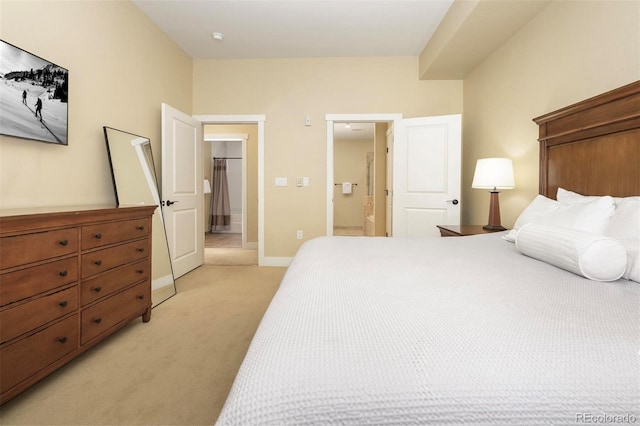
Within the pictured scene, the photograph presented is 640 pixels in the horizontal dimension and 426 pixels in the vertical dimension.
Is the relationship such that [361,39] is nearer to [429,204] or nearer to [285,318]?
[429,204]

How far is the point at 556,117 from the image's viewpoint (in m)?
2.12

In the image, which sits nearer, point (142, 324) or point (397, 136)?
point (142, 324)

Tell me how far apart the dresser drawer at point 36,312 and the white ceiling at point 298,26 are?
2.75m

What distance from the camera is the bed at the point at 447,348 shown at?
50 centimetres

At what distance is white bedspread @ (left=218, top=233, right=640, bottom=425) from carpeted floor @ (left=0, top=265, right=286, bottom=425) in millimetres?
967

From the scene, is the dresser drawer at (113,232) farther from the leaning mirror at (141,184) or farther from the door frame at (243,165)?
the door frame at (243,165)

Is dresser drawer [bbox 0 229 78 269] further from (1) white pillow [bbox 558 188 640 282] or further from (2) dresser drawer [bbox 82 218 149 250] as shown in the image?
(1) white pillow [bbox 558 188 640 282]

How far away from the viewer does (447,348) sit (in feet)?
1.95

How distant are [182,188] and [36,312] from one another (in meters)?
2.24

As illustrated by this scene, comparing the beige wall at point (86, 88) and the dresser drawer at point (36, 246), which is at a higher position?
the beige wall at point (86, 88)

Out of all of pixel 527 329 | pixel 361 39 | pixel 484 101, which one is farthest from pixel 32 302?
pixel 484 101

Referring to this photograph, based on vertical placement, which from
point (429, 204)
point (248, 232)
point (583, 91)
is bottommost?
point (248, 232)

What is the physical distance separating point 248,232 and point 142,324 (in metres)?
3.20

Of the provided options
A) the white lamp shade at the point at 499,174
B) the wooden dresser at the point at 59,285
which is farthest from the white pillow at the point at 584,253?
the wooden dresser at the point at 59,285
